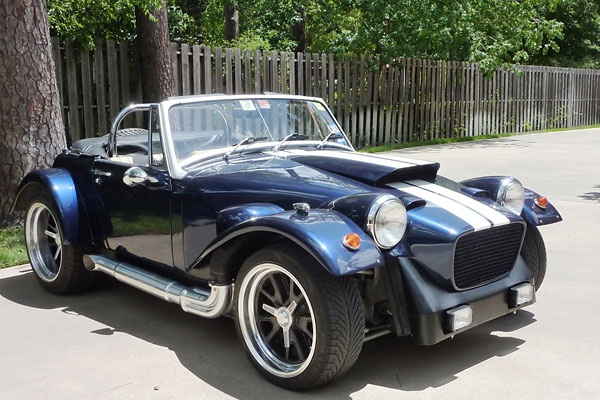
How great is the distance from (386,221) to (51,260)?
322 centimetres

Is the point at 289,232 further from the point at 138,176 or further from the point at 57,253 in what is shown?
the point at 57,253

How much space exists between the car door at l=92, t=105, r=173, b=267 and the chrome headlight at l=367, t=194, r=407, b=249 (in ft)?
4.87

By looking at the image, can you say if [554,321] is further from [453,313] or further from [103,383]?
[103,383]

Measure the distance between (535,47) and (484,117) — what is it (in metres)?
2.34

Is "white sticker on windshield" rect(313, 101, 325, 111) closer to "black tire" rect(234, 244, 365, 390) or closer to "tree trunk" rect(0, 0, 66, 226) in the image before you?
"black tire" rect(234, 244, 365, 390)

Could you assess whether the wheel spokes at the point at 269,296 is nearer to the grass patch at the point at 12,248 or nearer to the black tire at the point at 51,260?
the black tire at the point at 51,260

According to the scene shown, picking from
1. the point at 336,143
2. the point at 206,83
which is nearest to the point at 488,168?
the point at 206,83

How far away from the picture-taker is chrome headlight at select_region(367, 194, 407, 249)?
3.60m

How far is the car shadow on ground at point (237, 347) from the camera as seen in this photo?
3.69m

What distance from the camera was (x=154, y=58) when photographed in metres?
11.0

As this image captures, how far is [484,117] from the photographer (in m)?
19.9

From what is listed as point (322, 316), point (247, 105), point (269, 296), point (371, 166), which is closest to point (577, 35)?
point (247, 105)

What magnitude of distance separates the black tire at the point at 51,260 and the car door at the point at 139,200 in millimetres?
338

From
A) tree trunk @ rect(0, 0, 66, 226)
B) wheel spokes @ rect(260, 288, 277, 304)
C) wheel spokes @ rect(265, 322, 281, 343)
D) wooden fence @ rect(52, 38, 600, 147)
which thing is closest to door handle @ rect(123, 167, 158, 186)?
wheel spokes @ rect(260, 288, 277, 304)
